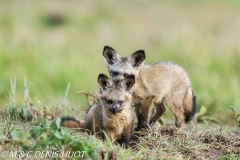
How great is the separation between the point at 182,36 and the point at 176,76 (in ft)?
22.1

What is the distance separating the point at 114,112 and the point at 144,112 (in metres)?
0.92

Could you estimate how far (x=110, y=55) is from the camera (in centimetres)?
831

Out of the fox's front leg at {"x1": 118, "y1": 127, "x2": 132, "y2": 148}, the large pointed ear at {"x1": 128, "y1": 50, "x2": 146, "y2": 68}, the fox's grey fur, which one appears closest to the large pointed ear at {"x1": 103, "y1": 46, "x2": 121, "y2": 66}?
the large pointed ear at {"x1": 128, "y1": 50, "x2": 146, "y2": 68}

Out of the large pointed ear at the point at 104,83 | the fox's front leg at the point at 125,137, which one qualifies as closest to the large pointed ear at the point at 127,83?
the large pointed ear at the point at 104,83

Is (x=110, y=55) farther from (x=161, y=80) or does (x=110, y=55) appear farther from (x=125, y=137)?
(x=125, y=137)

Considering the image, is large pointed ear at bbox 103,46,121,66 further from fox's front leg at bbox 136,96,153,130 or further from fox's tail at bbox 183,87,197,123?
fox's tail at bbox 183,87,197,123

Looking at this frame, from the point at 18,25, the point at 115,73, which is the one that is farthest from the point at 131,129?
the point at 18,25

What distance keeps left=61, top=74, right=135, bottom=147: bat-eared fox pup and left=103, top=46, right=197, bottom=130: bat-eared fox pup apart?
1.94 ft

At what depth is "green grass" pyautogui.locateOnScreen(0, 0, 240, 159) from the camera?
1127 centimetres

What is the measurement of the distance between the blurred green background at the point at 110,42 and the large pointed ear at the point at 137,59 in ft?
5.93

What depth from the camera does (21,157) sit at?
18.1 ft

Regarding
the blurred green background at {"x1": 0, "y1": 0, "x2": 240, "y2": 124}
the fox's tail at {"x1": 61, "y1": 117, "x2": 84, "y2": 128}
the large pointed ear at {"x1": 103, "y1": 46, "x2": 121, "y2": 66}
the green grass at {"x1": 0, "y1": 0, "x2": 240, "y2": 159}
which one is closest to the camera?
the fox's tail at {"x1": 61, "y1": 117, "x2": 84, "y2": 128}

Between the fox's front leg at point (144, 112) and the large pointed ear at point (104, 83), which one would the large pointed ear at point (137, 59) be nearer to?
the fox's front leg at point (144, 112)

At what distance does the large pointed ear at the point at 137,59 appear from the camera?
796cm
